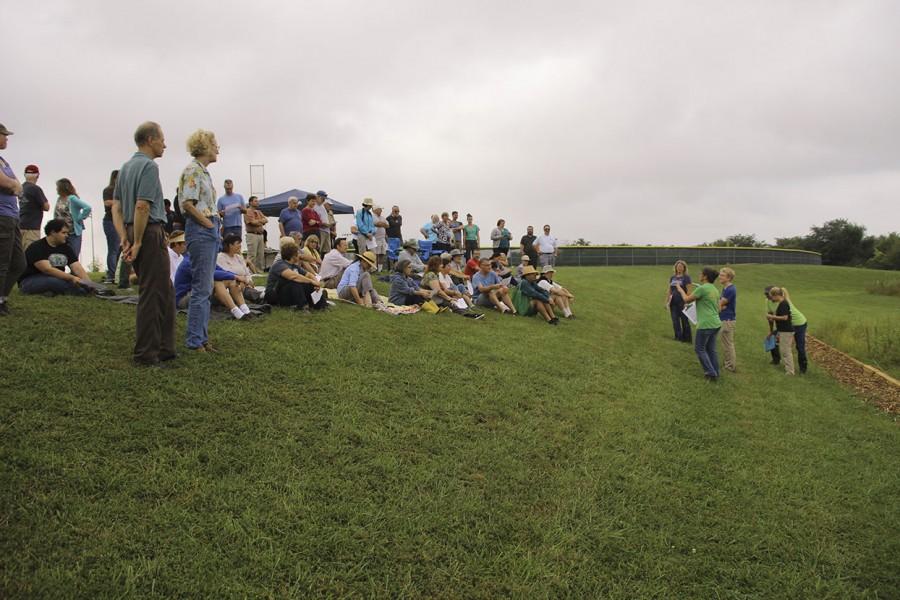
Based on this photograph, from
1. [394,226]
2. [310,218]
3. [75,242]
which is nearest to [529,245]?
[394,226]

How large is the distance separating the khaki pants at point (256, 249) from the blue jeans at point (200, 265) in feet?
30.0

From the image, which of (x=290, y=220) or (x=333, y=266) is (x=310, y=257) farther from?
(x=290, y=220)

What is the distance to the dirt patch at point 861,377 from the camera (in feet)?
32.5

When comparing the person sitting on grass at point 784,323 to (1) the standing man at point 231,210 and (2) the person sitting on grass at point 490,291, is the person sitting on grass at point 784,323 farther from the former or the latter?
(1) the standing man at point 231,210

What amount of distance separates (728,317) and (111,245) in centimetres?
1162

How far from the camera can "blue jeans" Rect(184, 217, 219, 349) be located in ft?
19.2

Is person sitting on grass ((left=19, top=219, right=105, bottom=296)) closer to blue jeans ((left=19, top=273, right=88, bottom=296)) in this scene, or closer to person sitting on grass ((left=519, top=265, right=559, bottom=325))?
blue jeans ((left=19, top=273, right=88, bottom=296))

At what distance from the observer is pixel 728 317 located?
10.9 meters

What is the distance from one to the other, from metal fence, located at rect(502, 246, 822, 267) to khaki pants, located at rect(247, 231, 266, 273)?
17386 mm

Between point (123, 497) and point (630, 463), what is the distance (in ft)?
13.9

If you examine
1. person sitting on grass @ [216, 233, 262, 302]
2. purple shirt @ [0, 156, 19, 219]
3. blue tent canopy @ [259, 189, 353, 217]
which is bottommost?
person sitting on grass @ [216, 233, 262, 302]

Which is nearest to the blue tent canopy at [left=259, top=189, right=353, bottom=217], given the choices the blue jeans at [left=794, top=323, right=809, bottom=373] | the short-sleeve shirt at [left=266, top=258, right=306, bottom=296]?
the short-sleeve shirt at [left=266, top=258, right=306, bottom=296]

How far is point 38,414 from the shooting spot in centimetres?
433

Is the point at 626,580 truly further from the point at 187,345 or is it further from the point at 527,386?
the point at 187,345
